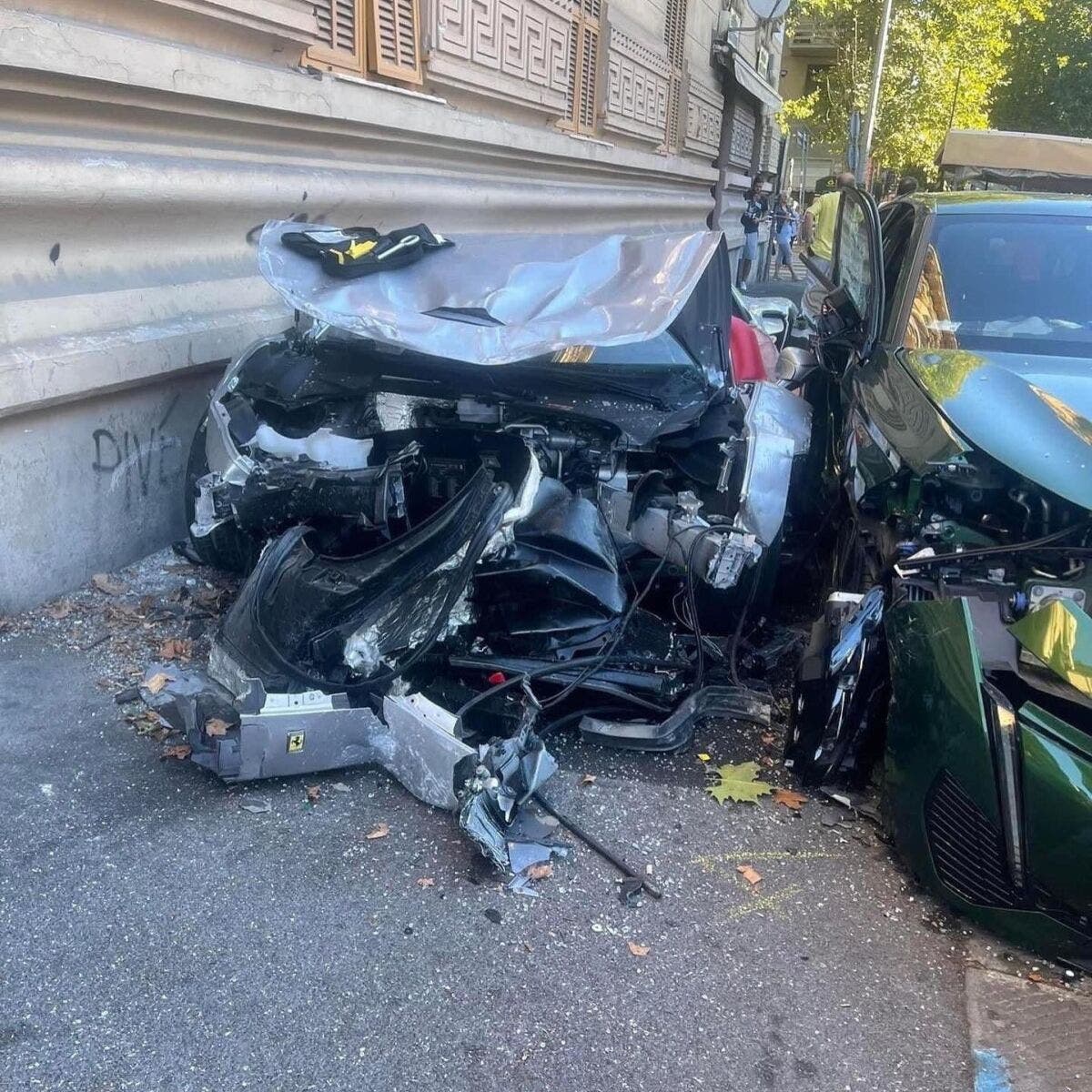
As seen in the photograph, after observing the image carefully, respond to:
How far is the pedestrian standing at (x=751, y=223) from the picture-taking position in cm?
1864

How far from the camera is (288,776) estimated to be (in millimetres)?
2836

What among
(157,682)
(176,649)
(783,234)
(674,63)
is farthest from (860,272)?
(783,234)

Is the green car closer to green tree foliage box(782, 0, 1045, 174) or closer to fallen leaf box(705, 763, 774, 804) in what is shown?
fallen leaf box(705, 763, 774, 804)

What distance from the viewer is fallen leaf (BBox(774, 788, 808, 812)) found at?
2.96m

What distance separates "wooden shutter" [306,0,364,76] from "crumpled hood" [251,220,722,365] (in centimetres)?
179

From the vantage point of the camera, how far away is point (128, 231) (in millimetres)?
3930

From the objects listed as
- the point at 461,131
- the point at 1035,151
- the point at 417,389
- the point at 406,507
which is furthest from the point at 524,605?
the point at 1035,151

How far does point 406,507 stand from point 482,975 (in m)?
1.61

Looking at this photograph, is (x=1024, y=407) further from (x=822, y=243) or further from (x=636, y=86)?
(x=636, y=86)

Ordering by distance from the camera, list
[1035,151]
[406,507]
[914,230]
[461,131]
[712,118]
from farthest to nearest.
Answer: [712,118] < [1035,151] < [461,131] < [914,230] < [406,507]

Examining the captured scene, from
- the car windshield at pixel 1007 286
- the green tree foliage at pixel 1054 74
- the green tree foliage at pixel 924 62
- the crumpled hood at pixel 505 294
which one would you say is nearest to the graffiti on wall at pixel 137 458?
the crumpled hood at pixel 505 294

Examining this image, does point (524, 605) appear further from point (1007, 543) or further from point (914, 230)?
point (914, 230)

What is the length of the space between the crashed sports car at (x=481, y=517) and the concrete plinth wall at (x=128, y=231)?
0.43 m

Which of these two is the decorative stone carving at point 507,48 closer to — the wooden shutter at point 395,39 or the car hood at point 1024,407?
the wooden shutter at point 395,39
